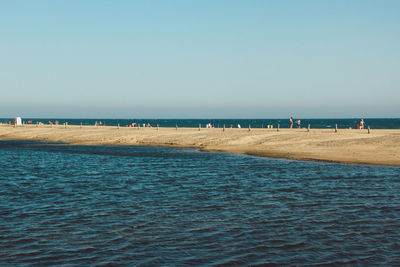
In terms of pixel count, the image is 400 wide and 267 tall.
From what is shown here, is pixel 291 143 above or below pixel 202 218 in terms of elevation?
above

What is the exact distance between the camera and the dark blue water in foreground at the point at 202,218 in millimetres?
12477

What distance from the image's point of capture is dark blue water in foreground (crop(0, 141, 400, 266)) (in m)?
12.5

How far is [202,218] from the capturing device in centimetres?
1661

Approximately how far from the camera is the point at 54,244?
530 inches

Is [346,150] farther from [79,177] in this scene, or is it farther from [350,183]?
[79,177]

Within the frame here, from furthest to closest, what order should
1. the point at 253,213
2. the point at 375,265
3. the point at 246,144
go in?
the point at 246,144 < the point at 253,213 < the point at 375,265

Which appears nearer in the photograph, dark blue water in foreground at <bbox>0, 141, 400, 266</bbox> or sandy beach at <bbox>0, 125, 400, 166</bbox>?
dark blue water in foreground at <bbox>0, 141, 400, 266</bbox>

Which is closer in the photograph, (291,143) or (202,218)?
(202,218)

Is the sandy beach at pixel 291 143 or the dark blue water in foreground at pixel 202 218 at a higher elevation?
the sandy beach at pixel 291 143

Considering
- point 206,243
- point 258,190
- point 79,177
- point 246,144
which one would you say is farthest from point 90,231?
point 246,144

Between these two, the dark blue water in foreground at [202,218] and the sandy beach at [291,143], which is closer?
the dark blue water in foreground at [202,218]

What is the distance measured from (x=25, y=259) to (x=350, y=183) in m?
18.6

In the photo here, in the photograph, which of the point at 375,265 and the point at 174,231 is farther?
the point at 174,231

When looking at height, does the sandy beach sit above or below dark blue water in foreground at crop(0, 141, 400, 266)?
above
